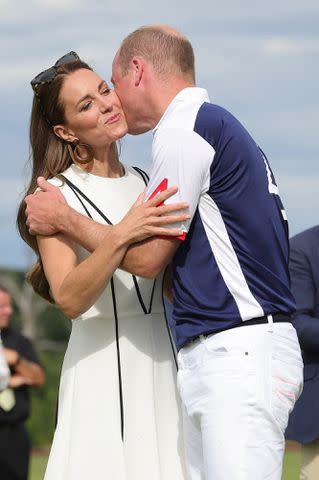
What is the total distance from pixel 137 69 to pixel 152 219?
652mm

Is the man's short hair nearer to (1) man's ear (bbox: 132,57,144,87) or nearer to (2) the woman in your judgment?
(1) man's ear (bbox: 132,57,144,87)

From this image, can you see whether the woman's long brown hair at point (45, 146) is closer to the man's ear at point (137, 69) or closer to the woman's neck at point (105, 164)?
the woman's neck at point (105, 164)

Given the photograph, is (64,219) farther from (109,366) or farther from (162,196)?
(109,366)

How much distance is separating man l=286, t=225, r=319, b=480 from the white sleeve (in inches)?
96.4

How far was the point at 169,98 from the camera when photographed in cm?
457

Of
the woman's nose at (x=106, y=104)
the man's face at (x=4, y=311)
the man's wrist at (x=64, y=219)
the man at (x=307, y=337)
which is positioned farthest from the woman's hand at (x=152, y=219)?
the man's face at (x=4, y=311)

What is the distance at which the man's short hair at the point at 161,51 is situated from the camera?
461cm

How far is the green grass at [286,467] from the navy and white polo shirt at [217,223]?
33.9 ft

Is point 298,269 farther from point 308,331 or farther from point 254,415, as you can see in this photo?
point 254,415

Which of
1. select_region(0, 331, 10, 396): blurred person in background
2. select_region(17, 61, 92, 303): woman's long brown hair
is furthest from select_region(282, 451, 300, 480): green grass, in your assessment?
select_region(17, 61, 92, 303): woman's long brown hair

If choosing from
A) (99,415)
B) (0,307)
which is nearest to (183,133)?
(99,415)

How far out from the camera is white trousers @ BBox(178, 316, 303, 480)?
426 cm

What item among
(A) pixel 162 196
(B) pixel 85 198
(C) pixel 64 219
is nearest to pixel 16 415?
(B) pixel 85 198

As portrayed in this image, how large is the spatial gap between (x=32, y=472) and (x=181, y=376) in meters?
12.2
